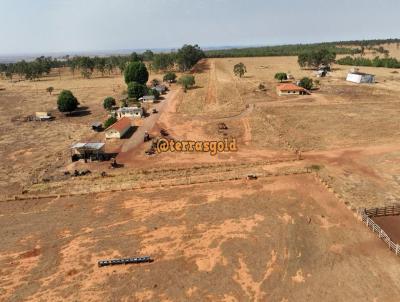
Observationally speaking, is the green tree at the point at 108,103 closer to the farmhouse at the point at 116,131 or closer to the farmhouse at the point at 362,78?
the farmhouse at the point at 116,131

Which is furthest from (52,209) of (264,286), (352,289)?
(352,289)

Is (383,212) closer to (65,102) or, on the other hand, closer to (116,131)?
(116,131)

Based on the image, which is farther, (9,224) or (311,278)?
(9,224)

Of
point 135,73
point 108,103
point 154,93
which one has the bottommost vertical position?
point 108,103

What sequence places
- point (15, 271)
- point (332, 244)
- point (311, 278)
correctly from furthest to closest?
point (332, 244) < point (15, 271) < point (311, 278)

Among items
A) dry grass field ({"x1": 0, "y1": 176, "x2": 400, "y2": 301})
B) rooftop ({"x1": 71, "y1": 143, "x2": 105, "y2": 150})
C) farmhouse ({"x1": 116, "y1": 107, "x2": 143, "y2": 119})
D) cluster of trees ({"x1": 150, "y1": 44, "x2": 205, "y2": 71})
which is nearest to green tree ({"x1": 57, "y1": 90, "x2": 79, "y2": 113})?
farmhouse ({"x1": 116, "y1": 107, "x2": 143, "y2": 119})

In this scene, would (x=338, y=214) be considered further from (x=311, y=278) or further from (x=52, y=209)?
(x=52, y=209)

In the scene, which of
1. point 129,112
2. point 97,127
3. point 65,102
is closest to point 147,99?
point 129,112
